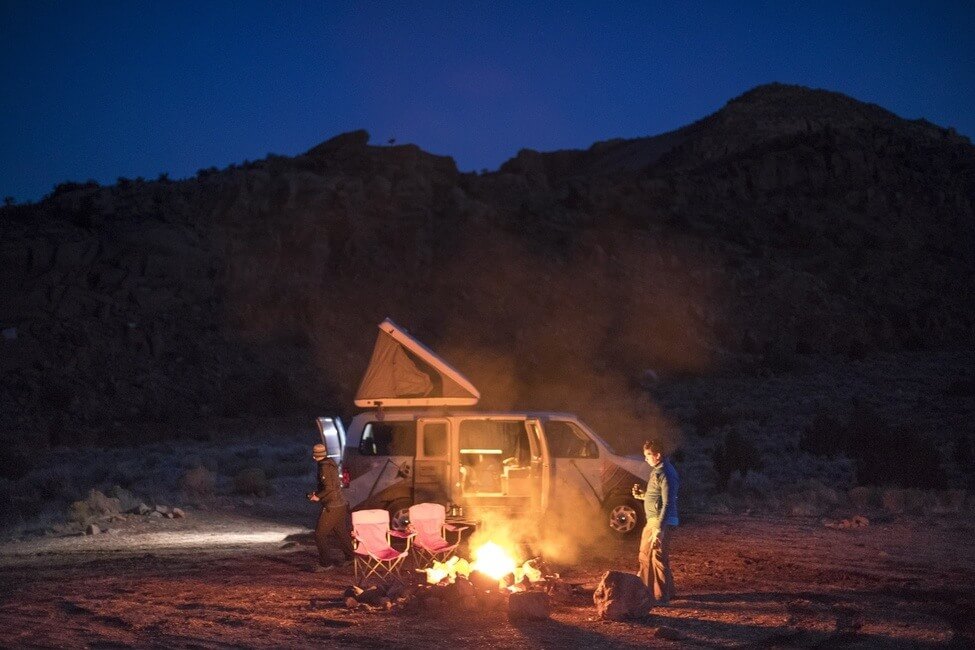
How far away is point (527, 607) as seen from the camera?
373 inches

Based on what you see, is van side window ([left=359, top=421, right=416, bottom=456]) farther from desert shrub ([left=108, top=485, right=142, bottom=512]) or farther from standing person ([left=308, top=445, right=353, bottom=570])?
desert shrub ([left=108, top=485, right=142, bottom=512])

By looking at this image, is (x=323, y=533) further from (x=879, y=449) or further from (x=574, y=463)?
(x=879, y=449)

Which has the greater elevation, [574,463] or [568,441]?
[568,441]

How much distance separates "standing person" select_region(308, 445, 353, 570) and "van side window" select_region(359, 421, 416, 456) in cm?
103

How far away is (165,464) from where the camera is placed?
3156cm

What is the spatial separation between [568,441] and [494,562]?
4249mm

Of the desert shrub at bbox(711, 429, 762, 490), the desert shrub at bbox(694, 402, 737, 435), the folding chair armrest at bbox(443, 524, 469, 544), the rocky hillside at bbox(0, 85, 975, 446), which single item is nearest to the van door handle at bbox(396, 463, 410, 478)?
the folding chair armrest at bbox(443, 524, 469, 544)

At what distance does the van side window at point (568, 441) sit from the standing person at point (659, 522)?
4.11m

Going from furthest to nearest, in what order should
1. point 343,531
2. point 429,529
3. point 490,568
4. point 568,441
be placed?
point 568,441 < point 343,531 < point 429,529 < point 490,568

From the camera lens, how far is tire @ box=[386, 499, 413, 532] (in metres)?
Result: 13.5

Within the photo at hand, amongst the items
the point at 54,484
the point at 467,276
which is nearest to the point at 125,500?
the point at 54,484

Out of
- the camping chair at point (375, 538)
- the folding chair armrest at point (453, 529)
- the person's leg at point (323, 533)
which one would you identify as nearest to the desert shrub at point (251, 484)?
the person's leg at point (323, 533)

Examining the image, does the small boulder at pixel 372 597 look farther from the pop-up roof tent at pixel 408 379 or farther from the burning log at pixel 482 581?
the pop-up roof tent at pixel 408 379

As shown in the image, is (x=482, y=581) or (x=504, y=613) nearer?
(x=504, y=613)
